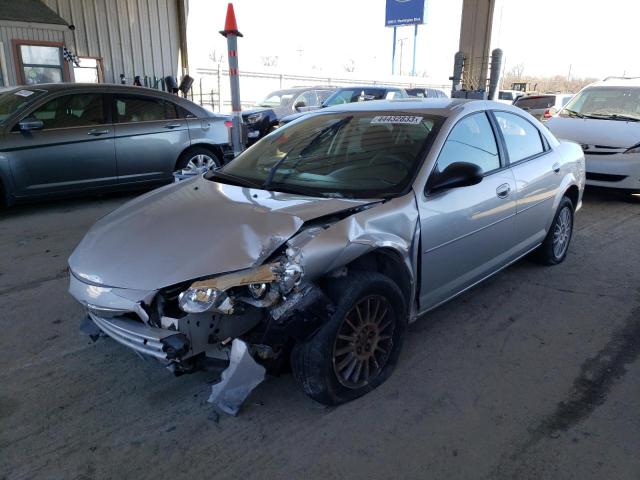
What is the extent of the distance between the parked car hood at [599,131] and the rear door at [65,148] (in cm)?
676

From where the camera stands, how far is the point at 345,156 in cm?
344

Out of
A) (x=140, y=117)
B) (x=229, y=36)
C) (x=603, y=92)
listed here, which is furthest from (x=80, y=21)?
(x=603, y=92)

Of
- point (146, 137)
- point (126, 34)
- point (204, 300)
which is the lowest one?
point (204, 300)

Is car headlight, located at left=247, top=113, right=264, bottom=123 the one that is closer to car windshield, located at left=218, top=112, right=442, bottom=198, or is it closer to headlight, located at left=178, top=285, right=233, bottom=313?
car windshield, located at left=218, top=112, right=442, bottom=198

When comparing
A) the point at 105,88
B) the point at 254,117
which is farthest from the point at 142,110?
the point at 254,117

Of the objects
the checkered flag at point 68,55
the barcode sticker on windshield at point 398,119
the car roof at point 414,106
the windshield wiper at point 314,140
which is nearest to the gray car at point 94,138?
the car roof at point 414,106

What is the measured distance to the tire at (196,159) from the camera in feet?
25.1

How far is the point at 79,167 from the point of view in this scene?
21.5ft

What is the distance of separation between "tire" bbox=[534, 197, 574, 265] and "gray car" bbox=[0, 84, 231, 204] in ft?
16.9

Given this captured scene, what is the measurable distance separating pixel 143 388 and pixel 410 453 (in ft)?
4.93

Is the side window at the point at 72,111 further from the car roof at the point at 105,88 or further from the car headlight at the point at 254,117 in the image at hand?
the car headlight at the point at 254,117

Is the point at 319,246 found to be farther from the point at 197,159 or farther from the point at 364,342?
the point at 197,159

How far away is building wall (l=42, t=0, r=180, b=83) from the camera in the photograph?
1320cm

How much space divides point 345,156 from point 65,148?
4.53 m
